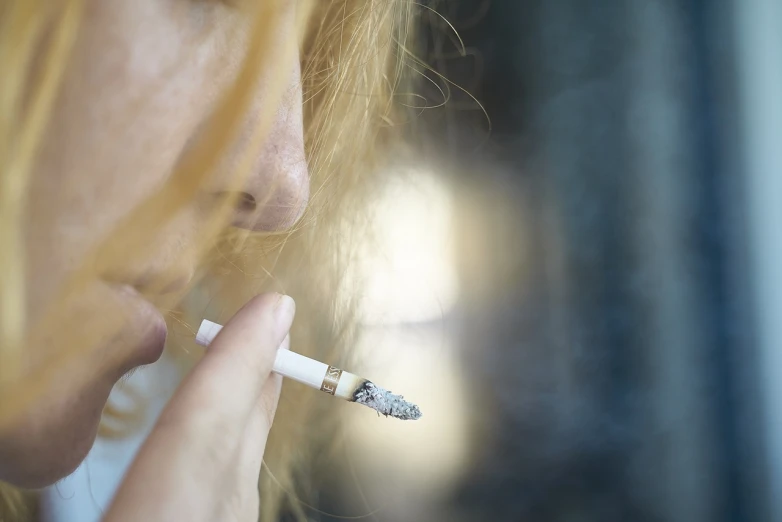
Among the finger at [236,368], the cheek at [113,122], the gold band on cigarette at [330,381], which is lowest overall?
the gold band on cigarette at [330,381]

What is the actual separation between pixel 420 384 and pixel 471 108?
26cm

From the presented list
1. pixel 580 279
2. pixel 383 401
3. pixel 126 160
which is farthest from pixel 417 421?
pixel 126 160

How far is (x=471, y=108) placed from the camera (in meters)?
0.49

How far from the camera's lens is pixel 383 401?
1.39 feet

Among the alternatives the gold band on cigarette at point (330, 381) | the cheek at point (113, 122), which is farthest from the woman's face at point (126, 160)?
the gold band on cigarette at point (330, 381)

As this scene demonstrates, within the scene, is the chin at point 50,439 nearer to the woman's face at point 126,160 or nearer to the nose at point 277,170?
the woman's face at point 126,160

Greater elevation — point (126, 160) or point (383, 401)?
point (126, 160)

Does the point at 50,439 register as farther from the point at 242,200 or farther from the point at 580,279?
the point at 580,279

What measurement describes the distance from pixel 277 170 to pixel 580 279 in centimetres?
27

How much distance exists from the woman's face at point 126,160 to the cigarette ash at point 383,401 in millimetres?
159

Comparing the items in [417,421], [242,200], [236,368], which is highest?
[242,200]

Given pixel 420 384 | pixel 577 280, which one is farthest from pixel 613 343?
pixel 420 384

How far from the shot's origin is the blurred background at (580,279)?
429 mm

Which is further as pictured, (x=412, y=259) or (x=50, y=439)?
(x=412, y=259)
